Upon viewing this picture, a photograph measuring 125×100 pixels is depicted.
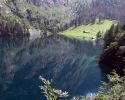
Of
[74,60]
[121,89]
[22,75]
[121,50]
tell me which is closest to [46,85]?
[121,89]

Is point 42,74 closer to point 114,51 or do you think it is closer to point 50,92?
point 114,51

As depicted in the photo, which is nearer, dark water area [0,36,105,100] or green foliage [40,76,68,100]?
green foliage [40,76,68,100]

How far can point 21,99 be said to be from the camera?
8656cm

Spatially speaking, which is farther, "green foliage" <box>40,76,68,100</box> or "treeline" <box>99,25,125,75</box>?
"treeline" <box>99,25,125,75</box>

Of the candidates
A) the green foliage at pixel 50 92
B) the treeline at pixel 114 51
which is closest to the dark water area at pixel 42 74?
the treeline at pixel 114 51

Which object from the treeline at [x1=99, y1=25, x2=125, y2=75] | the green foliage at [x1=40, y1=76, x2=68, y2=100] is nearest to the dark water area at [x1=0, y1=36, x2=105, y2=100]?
the treeline at [x1=99, y1=25, x2=125, y2=75]

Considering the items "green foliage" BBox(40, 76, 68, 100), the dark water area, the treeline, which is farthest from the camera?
the treeline

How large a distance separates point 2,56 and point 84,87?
283 ft

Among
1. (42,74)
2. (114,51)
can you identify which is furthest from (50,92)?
(114,51)

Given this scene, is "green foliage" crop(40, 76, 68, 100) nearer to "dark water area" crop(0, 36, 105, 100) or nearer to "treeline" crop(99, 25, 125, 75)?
"dark water area" crop(0, 36, 105, 100)

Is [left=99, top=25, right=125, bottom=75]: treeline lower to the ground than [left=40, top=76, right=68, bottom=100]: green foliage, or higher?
lower

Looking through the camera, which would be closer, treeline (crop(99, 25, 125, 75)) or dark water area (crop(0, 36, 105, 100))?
dark water area (crop(0, 36, 105, 100))

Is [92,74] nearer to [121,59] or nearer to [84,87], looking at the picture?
[121,59]

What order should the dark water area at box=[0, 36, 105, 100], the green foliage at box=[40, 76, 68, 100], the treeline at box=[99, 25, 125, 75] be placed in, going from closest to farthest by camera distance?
the green foliage at box=[40, 76, 68, 100]
the dark water area at box=[0, 36, 105, 100]
the treeline at box=[99, 25, 125, 75]
